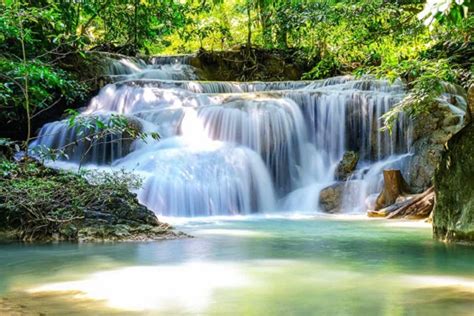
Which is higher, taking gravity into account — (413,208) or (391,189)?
(391,189)

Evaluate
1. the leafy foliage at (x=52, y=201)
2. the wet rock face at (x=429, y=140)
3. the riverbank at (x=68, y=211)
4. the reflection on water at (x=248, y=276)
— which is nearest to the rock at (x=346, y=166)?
the wet rock face at (x=429, y=140)

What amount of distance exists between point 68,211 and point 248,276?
3.01 metres

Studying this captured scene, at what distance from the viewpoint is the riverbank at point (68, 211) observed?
6.46 meters

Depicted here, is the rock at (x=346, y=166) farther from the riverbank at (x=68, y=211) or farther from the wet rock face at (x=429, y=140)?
the riverbank at (x=68, y=211)

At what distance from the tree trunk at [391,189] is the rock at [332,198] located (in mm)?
998

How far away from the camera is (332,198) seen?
11.8 metres

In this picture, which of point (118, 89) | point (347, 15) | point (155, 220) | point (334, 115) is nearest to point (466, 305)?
point (347, 15)

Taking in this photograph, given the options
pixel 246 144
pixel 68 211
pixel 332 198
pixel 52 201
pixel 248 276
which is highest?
pixel 246 144

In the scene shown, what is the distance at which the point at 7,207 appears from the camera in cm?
643

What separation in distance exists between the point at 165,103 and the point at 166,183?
4.74 m

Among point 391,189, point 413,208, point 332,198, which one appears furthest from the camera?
point 332,198

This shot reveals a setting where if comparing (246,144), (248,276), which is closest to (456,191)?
(248,276)

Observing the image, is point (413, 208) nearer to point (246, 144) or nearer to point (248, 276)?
point (246, 144)

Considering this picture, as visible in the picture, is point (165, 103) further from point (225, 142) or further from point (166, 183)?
point (166, 183)
